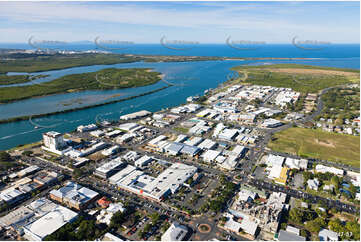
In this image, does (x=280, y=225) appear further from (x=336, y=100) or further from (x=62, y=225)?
(x=336, y=100)

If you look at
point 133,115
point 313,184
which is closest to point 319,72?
point 133,115

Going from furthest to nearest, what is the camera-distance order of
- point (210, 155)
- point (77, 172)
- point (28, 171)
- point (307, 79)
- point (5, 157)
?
point (307, 79) < point (210, 155) < point (5, 157) < point (28, 171) < point (77, 172)

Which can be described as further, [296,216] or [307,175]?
[307,175]

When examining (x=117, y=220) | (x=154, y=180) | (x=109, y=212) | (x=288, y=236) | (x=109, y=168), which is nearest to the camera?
(x=288, y=236)

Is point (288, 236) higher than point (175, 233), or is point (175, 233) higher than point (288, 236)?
point (288, 236)

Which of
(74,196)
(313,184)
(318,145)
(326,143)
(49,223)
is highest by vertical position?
(326,143)

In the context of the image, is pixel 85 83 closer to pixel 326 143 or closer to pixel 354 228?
pixel 326 143

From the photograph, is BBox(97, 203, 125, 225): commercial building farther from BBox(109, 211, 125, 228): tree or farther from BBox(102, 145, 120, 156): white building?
BBox(102, 145, 120, 156): white building
